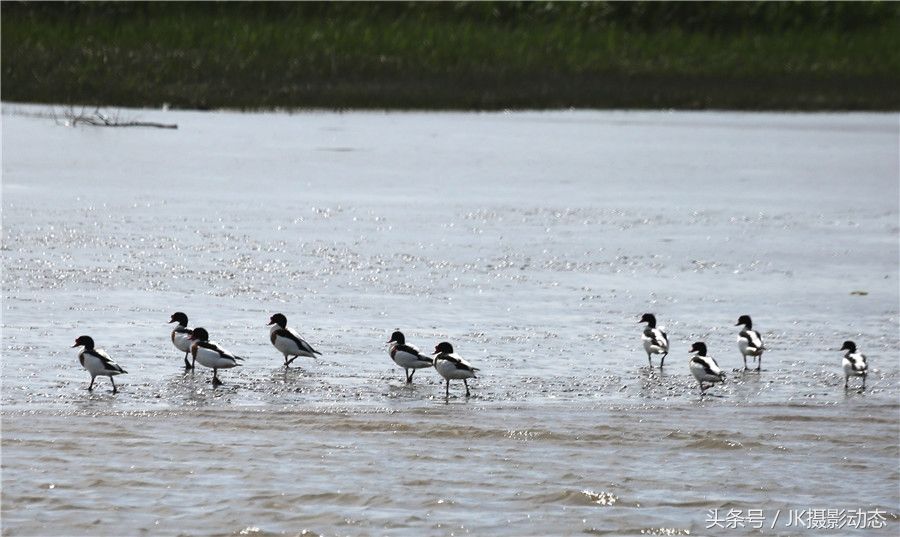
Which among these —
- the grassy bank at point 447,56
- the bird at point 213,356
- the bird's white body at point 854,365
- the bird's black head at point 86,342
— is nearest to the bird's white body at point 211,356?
the bird at point 213,356

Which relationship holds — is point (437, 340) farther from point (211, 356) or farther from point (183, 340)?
point (211, 356)

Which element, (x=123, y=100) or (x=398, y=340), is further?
(x=123, y=100)

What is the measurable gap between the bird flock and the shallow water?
15 cm

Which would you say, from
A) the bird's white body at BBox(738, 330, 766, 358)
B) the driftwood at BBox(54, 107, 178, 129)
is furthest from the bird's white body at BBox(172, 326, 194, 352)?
the driftwood at BBox(54, 107, 178, 129)

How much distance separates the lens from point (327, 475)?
27.1 ft

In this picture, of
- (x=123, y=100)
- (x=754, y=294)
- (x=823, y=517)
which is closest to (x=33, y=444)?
(x=823, y=517)

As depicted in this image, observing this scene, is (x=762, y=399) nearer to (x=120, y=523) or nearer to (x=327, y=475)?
(x=327, y=475)

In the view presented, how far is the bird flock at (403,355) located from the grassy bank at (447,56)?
25.8m

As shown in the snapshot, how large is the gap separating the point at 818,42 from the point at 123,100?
25.0 metres

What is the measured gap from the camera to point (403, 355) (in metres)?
10.7

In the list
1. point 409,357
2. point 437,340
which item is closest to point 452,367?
point 409,357

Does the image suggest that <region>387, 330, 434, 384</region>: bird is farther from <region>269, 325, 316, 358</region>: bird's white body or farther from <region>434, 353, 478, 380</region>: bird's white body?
<region>269, 325, 316, 358</region>: bird's white body

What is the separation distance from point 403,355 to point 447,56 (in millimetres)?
33171

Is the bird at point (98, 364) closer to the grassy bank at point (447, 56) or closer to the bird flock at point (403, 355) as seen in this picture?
the bird flock at point (403, 355)
